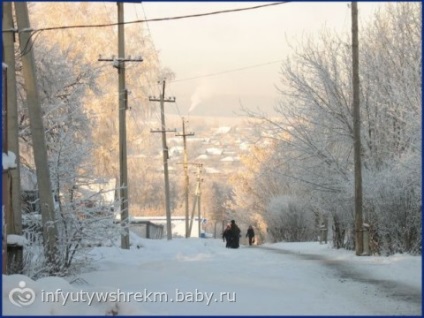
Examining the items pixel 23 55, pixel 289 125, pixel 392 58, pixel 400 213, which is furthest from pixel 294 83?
pixel 23 55

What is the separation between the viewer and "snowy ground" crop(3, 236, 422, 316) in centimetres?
707

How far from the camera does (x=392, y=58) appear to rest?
61.9 feet

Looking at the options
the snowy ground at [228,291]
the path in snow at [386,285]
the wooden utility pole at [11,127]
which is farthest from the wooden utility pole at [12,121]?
the path in snow at [386,285]

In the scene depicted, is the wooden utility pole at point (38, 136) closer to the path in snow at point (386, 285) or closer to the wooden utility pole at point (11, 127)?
the wooden utility pole at point (11, 127)

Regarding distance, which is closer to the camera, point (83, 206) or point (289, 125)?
point (83, 206)

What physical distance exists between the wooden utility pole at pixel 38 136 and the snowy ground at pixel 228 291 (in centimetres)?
106

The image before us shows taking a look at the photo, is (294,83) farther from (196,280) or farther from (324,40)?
(196,280)

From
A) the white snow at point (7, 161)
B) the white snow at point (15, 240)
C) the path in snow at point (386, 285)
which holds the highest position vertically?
the white snow at point (7, 161)

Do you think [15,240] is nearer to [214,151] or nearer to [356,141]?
[356,141]

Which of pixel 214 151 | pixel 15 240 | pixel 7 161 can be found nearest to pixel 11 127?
pixel 7 161

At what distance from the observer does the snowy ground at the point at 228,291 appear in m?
7.07

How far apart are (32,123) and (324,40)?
40.7 feet

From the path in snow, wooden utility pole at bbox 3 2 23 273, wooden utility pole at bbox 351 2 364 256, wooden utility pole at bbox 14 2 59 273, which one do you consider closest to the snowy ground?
the path in snow

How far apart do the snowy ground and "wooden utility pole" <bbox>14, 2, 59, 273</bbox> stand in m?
1.06
